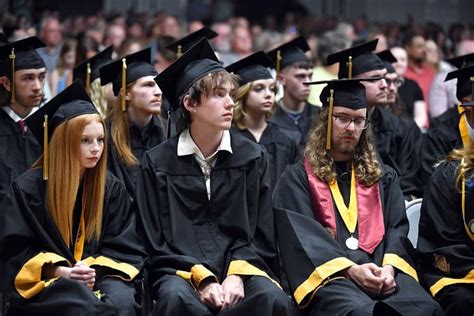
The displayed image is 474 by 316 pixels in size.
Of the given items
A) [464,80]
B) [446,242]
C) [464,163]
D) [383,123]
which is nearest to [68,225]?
[446,242]

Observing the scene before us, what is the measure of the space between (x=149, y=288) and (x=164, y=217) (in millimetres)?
414

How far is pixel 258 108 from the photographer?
7480 millimetres

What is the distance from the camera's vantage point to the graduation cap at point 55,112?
5555 millimetres

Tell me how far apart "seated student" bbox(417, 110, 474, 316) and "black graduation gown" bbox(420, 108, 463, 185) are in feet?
4.44

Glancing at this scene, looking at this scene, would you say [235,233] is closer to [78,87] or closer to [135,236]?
[135,236]

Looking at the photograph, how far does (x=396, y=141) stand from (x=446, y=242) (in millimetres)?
2124

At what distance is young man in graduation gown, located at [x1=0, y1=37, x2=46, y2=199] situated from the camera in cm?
653

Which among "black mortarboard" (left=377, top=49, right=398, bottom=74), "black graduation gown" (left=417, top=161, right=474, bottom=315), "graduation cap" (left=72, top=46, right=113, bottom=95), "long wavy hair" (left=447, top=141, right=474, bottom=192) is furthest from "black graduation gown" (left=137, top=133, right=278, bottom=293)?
"black mortarboard" (left=377, top=49, right=398, bottom=74)

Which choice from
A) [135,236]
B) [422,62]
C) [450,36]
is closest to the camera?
[135,236]

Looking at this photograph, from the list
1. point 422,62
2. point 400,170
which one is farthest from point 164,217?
point 422,62

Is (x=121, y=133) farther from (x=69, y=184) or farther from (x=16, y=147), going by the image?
(x=69, y=184)

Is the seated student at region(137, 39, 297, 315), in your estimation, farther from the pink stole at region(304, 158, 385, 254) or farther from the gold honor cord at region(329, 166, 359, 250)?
the gold honor cord at region(329, 166, 359, 250)

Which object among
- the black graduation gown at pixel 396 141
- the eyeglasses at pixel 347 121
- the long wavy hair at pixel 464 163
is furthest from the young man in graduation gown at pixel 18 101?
the long wavy hair at pixel 464 163

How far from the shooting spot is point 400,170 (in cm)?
757
